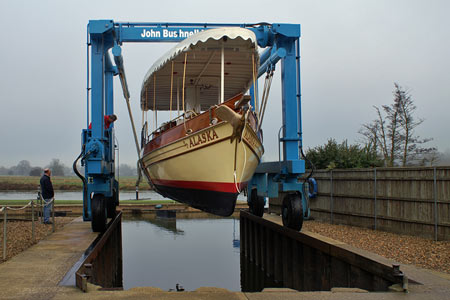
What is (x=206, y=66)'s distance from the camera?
419 inches

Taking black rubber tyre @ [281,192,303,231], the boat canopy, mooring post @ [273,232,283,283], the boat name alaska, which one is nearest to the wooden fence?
mooring post @ [273,232,283,283]

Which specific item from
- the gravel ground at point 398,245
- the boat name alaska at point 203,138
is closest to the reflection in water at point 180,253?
the gravel ground at point 398,245

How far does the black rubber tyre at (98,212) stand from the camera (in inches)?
397

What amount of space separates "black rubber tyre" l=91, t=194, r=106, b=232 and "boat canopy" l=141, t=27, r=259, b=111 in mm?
2663

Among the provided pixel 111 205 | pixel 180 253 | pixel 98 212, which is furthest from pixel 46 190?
pixel 180 253

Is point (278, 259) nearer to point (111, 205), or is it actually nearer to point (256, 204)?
point (256, 204)

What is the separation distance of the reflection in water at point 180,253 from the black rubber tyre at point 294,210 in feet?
13.4

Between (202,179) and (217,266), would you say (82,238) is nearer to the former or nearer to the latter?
(202,179)

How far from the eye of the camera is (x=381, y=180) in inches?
436

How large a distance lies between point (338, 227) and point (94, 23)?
834 centimetres

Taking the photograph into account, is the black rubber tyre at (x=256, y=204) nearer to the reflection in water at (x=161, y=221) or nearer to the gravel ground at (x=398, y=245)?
the gravel ground at (x=398, y=245)

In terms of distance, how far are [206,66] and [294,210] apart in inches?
161

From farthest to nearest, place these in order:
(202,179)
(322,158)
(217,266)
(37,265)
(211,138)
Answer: (322,158) → (217,266) → (202,179) → (211,138) → (37,265)

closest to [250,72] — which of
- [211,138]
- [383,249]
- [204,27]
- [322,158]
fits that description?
[204,27]
